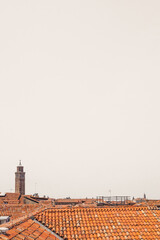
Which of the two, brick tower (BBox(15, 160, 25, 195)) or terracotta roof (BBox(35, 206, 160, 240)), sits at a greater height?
terracotta roof (BBox(35, 206, 160, 240))

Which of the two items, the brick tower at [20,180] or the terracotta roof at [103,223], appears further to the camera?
the brick tower at [20,180]

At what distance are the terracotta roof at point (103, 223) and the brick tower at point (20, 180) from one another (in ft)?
257

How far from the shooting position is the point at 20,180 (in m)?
94.9

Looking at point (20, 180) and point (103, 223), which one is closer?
point (103, 223)

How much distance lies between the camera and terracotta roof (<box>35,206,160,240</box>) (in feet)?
55.7

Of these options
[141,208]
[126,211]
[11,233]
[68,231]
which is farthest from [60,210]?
[11,233]

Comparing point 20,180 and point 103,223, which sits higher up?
point 103,223

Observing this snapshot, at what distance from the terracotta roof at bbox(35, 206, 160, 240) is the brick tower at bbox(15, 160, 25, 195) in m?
78.3

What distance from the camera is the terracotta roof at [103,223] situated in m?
17.0

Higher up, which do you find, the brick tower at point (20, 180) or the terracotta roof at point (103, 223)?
the terracotta roof at point (103, 223)

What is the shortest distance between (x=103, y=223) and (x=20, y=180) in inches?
3174

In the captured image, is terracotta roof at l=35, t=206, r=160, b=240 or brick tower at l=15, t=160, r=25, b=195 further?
brick tower at l=15, t=160, r=25, b=195

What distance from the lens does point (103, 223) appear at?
18.4 meters

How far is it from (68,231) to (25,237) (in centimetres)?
506
